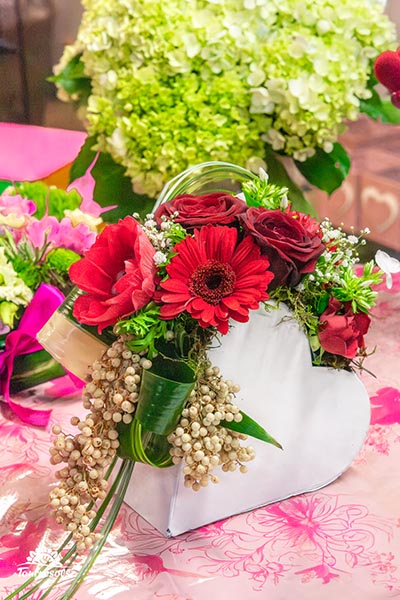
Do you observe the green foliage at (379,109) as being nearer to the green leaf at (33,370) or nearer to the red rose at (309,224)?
the red rose at (309,224)

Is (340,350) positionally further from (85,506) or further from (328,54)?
(328,54)

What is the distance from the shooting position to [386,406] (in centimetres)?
104

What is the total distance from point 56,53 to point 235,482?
1145 mm

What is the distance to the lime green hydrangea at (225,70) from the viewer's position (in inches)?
43.1

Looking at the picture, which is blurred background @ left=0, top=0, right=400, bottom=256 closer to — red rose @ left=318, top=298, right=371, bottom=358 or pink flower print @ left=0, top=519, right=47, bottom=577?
red rose @ left=318, top=298, right=371, bottom=358

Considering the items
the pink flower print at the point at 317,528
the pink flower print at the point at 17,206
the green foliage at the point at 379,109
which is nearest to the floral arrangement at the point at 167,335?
the pink flower print at the point at 317,528

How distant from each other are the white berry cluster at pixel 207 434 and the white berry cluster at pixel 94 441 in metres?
0.05

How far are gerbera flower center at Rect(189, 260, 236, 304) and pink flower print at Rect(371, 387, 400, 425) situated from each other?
393 millimetres

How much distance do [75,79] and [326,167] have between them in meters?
0.41

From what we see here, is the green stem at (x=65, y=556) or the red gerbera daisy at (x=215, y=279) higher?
the red gerbera daisy at (x=215, y=279)

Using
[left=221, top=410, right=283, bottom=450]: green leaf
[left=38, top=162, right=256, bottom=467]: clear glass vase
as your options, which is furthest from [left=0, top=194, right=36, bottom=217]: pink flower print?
[left=221, top=410, right=283, bottom=450]: green leaf

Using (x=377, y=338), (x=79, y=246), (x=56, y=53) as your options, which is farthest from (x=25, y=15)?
(x=377, y=338)

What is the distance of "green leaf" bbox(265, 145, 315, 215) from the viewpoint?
1205 mm

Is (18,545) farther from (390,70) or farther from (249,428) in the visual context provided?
(390,70)
